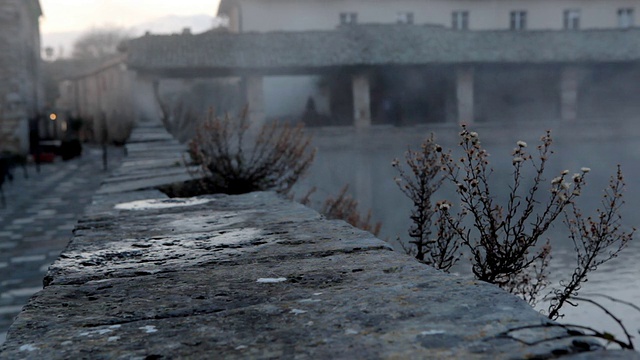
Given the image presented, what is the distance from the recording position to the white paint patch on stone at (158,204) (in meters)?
3.34

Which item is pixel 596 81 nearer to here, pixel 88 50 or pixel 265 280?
pixel 265 280

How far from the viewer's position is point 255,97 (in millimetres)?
20953

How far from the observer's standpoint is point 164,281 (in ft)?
6.14

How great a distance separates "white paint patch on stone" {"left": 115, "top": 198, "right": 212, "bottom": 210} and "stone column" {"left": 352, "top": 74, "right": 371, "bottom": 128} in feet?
58.6

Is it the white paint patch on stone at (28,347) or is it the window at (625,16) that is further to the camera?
the window at (625,16)

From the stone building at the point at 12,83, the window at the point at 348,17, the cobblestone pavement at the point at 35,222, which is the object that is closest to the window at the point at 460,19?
the window at the point at 348,17

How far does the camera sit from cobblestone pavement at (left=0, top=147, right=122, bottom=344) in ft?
20.3

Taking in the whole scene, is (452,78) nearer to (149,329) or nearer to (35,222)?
(35,222)

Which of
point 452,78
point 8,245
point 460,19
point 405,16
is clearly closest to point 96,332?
point 8,245

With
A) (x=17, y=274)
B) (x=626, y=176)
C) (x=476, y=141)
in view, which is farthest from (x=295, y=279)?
(x=626, y=176)

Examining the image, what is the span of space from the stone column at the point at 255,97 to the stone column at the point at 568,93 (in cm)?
949

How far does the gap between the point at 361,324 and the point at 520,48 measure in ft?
76.7

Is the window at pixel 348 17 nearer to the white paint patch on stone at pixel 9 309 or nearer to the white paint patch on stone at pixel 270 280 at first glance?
the white paint patch on stone at pixel 9 309

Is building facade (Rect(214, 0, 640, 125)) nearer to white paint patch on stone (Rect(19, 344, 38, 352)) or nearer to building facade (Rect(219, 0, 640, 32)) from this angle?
building facade (Rect(219, 0, 640, 32))
